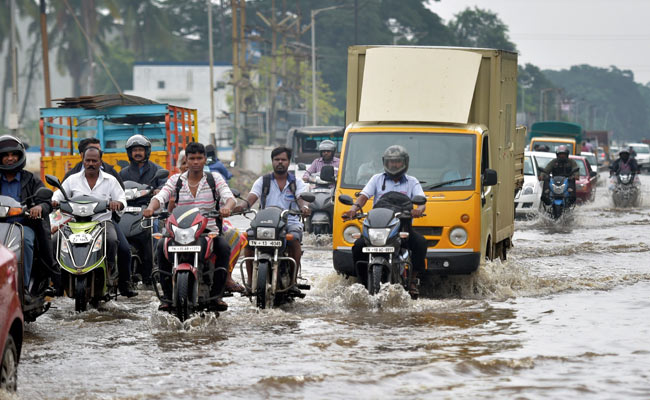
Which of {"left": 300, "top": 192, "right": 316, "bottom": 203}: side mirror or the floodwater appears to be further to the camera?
{"left": 300, "top": 192, "right": 316, "bottom": 203}: side mirror

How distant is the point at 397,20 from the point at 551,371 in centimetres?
8207

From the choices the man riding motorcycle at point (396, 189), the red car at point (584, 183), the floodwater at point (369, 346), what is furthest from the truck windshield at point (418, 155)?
the red car at point (584, 183)

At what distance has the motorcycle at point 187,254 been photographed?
373 inches

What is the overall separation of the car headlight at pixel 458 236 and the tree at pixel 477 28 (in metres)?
94.7

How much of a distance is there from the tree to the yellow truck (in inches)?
3663

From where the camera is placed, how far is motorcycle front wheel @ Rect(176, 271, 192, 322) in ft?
30.9

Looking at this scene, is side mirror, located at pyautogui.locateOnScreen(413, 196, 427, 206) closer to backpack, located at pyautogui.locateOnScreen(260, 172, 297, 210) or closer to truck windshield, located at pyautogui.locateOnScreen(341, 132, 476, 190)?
backpack, located at pyautogui.locateOnScreen(260, 172, 297, 210)

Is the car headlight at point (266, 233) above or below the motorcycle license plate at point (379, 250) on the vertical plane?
above

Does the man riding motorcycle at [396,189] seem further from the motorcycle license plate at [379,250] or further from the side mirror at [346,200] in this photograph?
the motorcycle license plate at [379,250]

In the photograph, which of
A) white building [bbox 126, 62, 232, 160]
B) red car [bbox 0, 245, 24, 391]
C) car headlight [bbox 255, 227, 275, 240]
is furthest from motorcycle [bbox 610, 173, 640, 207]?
white building [bbox 126, 62, 232, 160]

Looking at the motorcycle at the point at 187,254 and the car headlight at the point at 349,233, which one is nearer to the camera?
the motorcycle at the point at 187,254

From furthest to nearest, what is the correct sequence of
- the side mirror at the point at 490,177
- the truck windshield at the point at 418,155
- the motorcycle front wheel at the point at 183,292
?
the truck windshield at the point at 418,155
the side mirror at the point at 490,177
the motorcycle front wheel at the point at 183,292

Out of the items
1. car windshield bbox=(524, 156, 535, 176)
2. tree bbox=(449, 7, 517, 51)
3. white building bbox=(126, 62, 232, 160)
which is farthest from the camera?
tree bbox=(449, 7, 517, 51)

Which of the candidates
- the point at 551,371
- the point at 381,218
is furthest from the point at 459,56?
the point at 551,371
